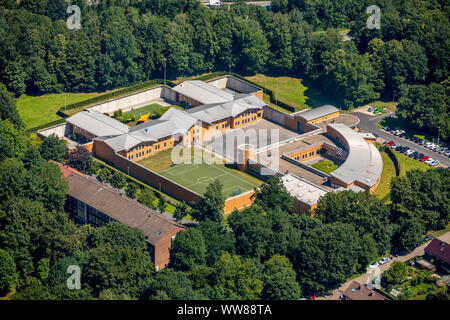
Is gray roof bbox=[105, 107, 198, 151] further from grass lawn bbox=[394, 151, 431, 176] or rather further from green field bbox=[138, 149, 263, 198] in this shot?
grass lawn bbox=[394, 151, 431, 176]

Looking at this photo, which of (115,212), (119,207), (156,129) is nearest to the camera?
(115,212)

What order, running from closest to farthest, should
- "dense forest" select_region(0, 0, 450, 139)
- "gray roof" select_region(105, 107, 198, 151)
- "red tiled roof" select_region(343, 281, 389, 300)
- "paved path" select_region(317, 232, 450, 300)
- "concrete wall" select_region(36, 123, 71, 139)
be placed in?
1. "red tiled roof" select_region(343, 281, 389, 300)
2. "paved path" select_region(317, 232, 450, 300)
3. "gray roof" select_region(105, 107, 198, 151)
4. "concrete wall" select_region(36, 123, 71, 139)
5. "dense forest" select_region(0, 0, 450, 139)

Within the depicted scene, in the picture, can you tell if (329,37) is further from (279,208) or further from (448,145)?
(279,208)

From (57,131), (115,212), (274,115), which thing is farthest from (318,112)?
(115,212)

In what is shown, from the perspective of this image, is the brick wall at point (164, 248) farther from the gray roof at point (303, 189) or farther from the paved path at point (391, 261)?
the gray roof at point (303, 189)

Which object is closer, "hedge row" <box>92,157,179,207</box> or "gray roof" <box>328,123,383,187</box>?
"hedge row" <box>92,157,179,207</box>

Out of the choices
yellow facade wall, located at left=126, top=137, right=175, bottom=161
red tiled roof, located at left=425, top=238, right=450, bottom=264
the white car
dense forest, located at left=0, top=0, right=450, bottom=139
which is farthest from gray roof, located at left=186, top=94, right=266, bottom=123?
red tiled roof, located at left=425, top=238, right=450, bottom=264

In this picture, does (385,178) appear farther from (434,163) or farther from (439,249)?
(439,249)
